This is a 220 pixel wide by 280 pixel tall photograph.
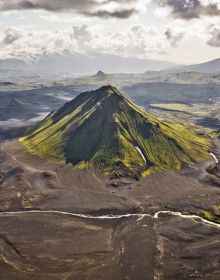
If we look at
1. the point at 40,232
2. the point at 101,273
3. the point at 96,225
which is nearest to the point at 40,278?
the point at 101,273

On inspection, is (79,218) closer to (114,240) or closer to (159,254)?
(114,240)

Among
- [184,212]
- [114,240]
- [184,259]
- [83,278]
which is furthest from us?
[184,212]

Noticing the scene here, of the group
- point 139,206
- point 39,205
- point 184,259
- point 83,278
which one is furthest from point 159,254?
point 39,205

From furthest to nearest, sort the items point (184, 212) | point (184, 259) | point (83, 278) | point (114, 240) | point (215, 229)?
point (184, 212), point (215, 229), point (114, 240), point (184, 259), point (83, 278)

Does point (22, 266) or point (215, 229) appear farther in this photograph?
point (215, 229)

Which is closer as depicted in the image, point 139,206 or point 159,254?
point 159,254

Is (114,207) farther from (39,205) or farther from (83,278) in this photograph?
(83,278)

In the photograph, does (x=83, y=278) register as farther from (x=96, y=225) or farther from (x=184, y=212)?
(x=184, y=212)

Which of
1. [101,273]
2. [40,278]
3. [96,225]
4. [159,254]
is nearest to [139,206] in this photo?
[96,225]
